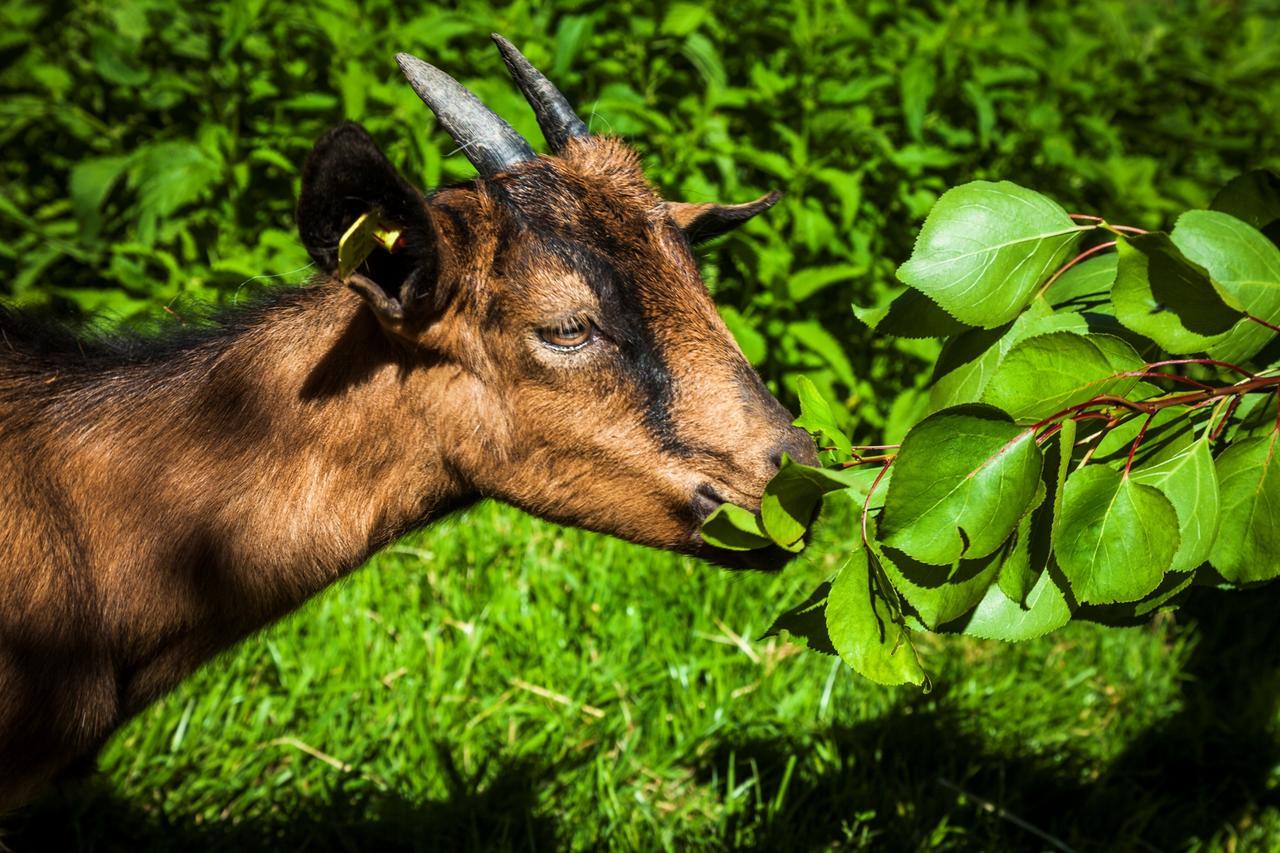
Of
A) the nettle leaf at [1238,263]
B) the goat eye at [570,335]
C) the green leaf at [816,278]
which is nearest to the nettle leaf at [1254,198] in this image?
the nettle leaf at [1238,263]

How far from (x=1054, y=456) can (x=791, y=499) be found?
50 cm

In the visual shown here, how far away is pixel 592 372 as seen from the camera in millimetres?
2945

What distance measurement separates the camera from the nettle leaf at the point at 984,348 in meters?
2.62

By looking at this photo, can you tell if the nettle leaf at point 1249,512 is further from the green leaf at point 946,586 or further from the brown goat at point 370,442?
the brown goat at point 370,442

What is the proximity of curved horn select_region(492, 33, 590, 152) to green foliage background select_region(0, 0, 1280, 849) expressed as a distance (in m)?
0.62

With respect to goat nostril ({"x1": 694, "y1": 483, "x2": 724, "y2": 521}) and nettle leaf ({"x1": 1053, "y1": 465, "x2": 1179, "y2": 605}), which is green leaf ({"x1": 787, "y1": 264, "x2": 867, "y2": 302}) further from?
nettle leaf ({"x1": 1053, "y1": 465, "x2": 1179, "y2": 605})

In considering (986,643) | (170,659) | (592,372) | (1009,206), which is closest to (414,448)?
(592,372)

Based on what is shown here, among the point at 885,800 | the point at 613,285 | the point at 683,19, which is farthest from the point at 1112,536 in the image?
the point at 683,19

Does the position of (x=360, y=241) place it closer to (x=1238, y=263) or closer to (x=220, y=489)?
(x=220, y=489)

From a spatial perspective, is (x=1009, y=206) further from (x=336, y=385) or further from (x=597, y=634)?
(x=597, y=634)

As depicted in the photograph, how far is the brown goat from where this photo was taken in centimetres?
287

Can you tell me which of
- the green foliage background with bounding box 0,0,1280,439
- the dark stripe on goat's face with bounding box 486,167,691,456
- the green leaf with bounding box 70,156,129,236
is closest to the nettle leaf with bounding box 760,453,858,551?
the dark stripe on goat's face with bounding box 486,167,691,456

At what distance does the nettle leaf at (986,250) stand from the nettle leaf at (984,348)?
10 centimetres

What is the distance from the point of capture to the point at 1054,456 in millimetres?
2393
